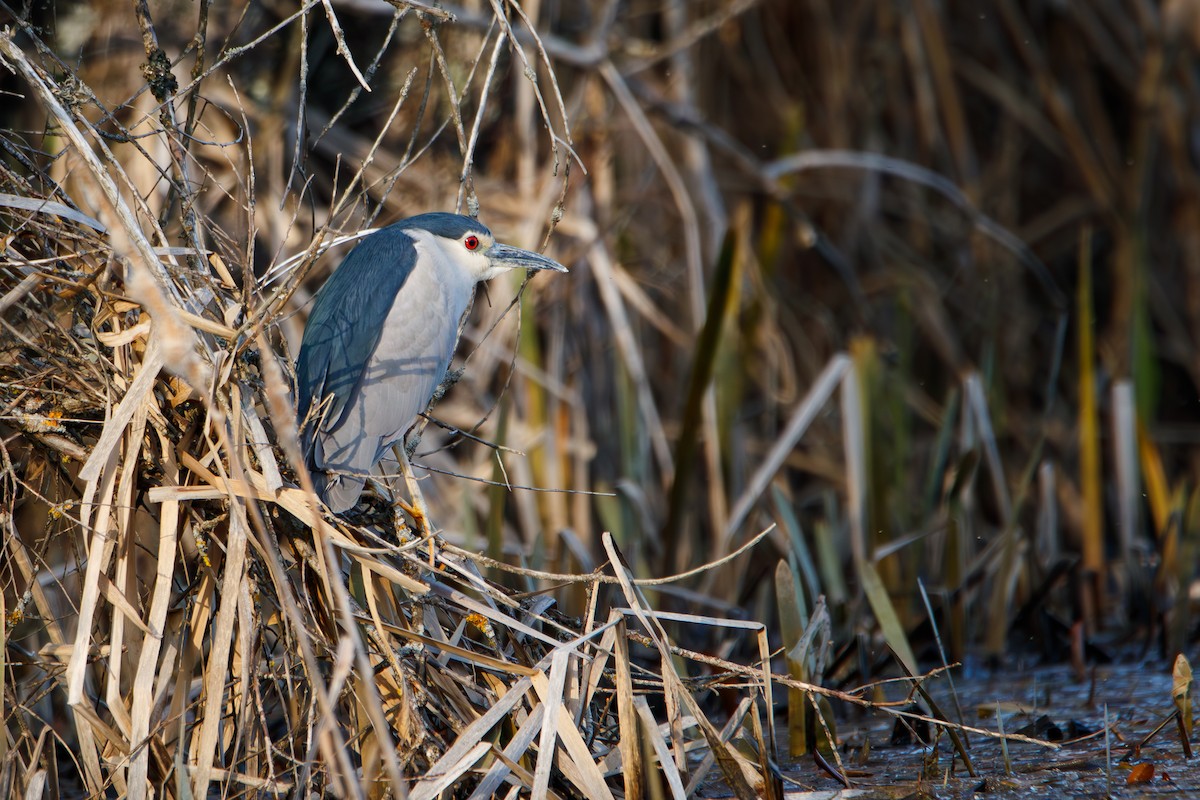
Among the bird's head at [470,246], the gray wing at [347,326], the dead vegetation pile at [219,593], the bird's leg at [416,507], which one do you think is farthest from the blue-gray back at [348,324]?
the dead vegetation pile at [219,593]

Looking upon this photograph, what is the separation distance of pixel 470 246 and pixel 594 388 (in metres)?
1.25

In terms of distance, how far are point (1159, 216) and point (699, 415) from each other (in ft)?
8.49

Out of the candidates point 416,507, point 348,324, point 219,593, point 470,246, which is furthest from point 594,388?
point 219,593

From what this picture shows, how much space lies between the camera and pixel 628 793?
1.63 meters

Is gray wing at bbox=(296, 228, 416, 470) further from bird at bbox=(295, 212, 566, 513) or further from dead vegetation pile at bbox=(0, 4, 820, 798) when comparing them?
dead vegetation pile at bbox=(0, 4, 820, 798)

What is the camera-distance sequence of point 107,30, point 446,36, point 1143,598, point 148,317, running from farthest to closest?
point 446,36 < point 107,30 < point 1143,598 < point 148,317

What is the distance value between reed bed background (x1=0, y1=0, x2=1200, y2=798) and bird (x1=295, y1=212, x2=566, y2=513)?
15cm

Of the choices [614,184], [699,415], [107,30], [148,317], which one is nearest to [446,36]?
[614,184]

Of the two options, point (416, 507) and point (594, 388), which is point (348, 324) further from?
point (594, 388)

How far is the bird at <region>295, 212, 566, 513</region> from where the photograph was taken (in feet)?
6.89

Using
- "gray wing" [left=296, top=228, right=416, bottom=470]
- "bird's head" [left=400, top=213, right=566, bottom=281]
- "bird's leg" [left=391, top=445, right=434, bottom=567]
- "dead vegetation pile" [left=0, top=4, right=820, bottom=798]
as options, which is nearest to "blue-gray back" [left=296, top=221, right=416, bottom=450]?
"gray wing" [left=296, top=228, right=416, bottom=470]

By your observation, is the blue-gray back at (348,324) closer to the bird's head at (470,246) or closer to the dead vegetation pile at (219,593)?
the bird's head at (470,246)

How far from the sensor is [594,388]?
3.57 metres

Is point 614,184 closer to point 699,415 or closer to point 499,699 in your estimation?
point 699,415
